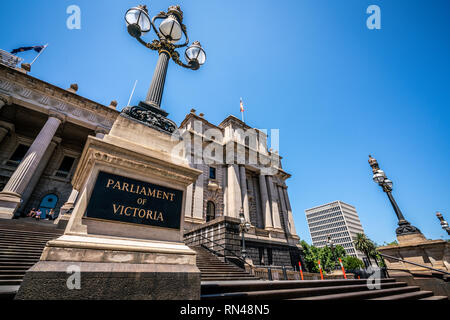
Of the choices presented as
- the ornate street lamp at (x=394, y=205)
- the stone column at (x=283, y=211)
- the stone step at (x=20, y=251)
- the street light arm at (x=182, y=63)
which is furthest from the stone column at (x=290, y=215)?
the street light arm at (x=182, y=63)

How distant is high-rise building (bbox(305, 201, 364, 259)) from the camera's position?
108 metres

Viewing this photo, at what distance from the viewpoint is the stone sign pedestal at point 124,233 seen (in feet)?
5.90

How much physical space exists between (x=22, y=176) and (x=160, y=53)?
1662cm

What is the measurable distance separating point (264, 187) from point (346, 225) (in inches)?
4245

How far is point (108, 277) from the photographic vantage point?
1.89 m

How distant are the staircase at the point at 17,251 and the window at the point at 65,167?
12350 millimetres

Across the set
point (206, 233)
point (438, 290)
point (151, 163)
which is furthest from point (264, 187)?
point (151, 163)

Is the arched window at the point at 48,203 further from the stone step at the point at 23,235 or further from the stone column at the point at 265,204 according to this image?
the stone column at the point at 265,204

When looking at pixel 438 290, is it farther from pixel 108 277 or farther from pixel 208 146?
pixel 208 146

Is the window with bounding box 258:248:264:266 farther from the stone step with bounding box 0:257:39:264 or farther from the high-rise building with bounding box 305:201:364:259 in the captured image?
the high-rise building with bounding box 305:201:364:259

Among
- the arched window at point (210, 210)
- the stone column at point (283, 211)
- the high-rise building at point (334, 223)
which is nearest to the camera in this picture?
the arched window at point (210, 210)

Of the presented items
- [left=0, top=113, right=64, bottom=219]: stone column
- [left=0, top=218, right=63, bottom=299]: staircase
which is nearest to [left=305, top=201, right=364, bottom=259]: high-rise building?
[left=0, top=113, right=64, bottom=219]: stone column

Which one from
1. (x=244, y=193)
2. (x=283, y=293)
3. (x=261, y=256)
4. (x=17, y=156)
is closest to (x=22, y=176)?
(x=17, y=156)

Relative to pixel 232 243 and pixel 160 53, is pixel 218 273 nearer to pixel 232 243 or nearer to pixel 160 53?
pixel 232 243
